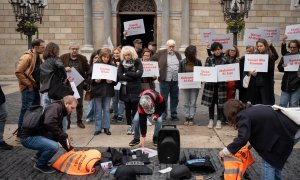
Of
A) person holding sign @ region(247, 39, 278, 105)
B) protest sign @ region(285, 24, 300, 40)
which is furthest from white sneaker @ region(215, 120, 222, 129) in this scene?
protest sign @ region(285, 24, 300, 40)

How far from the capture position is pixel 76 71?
7781 millimetres

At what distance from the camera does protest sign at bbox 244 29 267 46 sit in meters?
8.66

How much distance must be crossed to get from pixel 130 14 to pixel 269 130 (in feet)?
50.5

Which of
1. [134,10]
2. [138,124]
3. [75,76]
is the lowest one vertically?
[138,124]

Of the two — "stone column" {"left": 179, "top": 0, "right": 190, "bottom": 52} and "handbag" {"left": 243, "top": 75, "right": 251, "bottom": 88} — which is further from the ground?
"stone column" {"left": 179, "top": 0, "right": 190, "bottom": 52}

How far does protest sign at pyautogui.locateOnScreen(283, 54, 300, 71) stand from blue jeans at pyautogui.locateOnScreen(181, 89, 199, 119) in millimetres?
2101

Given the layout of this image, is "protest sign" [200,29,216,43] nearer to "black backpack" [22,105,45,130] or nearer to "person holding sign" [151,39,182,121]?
"person holding sign" [151,39,182,121]

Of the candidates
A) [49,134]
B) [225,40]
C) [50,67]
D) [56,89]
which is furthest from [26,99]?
[225,40]

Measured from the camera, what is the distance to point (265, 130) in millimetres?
4113

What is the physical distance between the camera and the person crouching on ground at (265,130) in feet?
13.4

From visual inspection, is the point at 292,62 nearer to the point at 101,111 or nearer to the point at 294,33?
the point at 294,33

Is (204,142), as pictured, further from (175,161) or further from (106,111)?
(106,111)

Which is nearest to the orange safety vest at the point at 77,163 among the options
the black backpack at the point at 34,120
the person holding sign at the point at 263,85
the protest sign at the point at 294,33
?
the black backpack at the point at 34,120

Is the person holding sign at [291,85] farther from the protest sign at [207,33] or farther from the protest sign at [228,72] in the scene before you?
the protest sign at [207,33]
